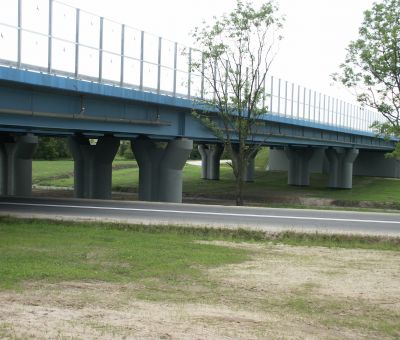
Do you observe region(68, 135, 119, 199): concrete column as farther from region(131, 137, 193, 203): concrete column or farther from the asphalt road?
the asphalt road

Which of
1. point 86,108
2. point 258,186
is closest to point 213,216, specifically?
point 86,108

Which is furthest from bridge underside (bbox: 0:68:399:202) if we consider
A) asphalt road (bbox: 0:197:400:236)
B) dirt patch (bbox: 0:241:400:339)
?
dirt patch (bbox: 0:241:400:339)

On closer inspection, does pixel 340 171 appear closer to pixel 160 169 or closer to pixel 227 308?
pixel 160 169

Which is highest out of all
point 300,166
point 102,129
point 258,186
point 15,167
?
point 102,129

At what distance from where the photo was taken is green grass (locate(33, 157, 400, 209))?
49.6 meters

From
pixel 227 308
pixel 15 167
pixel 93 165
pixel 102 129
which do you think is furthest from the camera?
pixel 15 167

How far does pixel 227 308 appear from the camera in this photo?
797 cm

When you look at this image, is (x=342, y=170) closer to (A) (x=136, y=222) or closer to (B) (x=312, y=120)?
(B) (x=312, y=120)

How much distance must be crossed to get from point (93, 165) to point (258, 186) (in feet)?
87.7

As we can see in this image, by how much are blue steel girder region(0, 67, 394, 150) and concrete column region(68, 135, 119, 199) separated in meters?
5.17

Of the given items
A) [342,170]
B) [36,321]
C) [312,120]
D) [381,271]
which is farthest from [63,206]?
[342,170]

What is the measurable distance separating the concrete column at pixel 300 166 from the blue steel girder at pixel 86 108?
976 inches

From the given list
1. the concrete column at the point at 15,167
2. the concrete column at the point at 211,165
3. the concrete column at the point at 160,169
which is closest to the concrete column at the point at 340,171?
the concrete column at the point at 211,165

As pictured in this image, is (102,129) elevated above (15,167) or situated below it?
above
